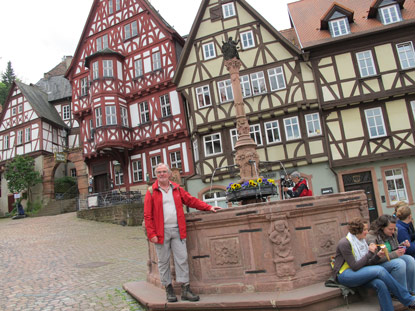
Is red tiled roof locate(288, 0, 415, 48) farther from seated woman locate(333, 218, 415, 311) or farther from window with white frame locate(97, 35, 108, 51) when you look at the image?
seated woman locate(333, 218, 415, 311)

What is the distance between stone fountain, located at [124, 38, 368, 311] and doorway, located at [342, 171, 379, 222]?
547 inches

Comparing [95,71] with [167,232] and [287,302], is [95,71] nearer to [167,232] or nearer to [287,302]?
[167,232]

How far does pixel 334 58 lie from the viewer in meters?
19.5

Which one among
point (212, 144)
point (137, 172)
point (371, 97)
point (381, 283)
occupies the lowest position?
point (381, 283)

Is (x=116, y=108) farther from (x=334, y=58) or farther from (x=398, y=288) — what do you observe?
(x=398, y=288)

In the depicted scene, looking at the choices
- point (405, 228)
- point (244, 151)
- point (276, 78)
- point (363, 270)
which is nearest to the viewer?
point (363, 270)

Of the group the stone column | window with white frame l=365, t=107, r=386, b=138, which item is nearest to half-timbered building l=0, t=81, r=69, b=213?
the stone column

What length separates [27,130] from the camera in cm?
3259

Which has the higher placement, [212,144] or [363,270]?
[212,144]

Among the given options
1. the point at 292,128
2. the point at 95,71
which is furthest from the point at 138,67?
the point at 292,128

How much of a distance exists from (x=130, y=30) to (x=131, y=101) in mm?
5539

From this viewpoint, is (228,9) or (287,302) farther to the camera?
(228,9)

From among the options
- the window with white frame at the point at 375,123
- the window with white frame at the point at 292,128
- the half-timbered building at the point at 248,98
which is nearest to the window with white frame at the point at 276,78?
the half-timbered building at the point at 248,98

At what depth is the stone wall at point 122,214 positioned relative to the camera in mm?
20250
